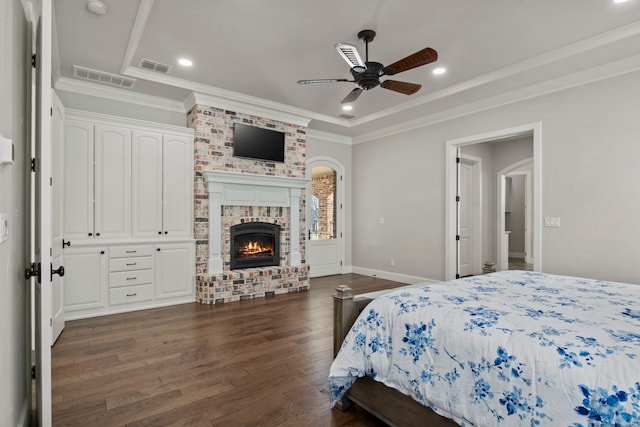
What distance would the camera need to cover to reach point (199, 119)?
4891mm

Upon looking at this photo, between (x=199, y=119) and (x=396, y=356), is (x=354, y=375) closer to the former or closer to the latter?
(x=396, y=356)

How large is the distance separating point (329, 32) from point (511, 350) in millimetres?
3127

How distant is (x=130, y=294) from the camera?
433cm

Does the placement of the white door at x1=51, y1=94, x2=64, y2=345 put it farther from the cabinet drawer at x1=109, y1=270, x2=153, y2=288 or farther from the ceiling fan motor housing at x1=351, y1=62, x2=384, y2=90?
the ceiling fan motor housing at x1=351, y1=62, x2=384, y2=90

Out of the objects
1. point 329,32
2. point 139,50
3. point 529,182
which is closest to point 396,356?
point 329,32

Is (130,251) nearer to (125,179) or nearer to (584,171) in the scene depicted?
(125,179)

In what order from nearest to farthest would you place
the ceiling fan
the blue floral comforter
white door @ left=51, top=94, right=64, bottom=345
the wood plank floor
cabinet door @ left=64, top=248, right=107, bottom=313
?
1. the blue floral comforter
2. the wood plank floor
3. the ceiling fan
4. white door @ left=51, top=94, right=64, bottom=345
5. cabinet door @ left=64, top=248, right=107, bottom=313

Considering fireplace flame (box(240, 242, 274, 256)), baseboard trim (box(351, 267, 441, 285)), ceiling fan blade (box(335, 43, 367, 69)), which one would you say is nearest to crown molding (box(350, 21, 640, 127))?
ceiling fan blade (box(335, 43, 367, 69))

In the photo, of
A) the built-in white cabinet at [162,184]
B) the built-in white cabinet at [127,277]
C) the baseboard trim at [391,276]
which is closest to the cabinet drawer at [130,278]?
the built-in white cabinet at [127,277]

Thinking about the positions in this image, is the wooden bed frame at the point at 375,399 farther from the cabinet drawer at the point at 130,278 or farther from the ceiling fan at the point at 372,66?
the cabinet drawer at the point at 130,278

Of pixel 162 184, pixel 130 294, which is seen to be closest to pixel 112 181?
pixel 162 184

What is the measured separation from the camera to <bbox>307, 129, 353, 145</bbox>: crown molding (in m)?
6.71

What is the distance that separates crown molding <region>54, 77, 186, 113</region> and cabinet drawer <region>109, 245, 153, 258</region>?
2.10 metres

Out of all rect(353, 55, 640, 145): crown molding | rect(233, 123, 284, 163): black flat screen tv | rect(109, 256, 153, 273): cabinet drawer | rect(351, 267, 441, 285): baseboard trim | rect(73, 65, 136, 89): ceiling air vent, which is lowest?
rect(351, 267, 441, 285): baseboard trim
